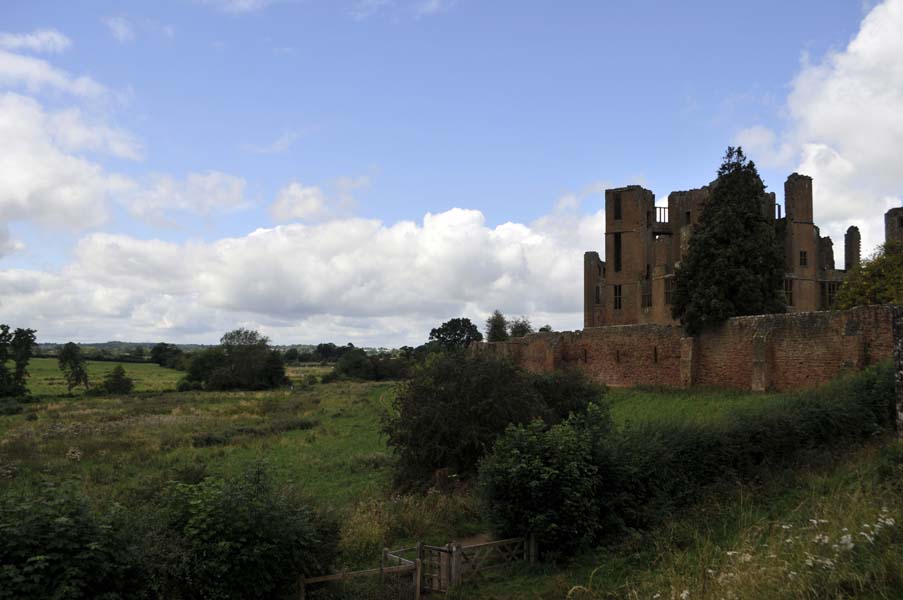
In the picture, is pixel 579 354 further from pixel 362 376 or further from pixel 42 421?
pixel 362 376

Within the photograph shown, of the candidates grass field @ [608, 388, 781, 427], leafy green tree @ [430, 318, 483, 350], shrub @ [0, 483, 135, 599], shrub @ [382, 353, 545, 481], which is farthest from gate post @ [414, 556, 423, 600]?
leafy green tree @ [430, 318, 483, 350]

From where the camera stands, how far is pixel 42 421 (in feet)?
151

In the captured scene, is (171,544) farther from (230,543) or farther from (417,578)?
(417,578)

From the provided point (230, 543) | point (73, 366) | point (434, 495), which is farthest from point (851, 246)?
point (73, 366)

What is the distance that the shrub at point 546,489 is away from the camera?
12.7 meters

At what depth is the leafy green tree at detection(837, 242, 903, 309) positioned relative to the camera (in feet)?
102

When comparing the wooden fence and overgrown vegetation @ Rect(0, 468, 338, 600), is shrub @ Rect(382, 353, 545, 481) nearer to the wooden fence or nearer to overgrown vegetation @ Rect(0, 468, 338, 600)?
the wooden fence

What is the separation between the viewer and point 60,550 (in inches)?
317

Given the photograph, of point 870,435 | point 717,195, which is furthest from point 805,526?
point 717,195

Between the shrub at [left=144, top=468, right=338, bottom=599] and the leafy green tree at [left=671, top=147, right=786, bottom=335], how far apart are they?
71.6 feet

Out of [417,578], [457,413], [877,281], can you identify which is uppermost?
[877,281]

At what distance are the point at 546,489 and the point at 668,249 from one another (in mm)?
36344

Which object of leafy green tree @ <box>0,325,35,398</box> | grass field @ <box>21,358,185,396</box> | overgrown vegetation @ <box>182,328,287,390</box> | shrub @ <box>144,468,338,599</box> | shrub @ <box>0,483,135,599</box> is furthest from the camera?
overgrown vegetation @ <box>182,328,287,390</box>

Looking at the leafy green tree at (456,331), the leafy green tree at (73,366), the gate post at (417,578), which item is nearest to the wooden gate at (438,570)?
the gate post at (417,578)
